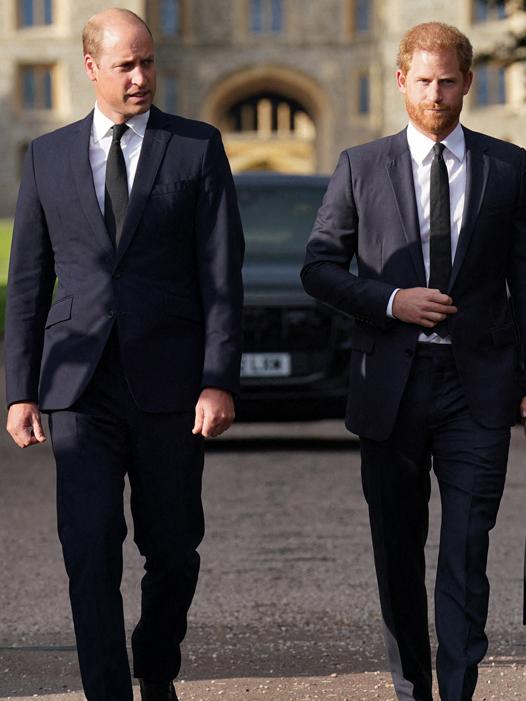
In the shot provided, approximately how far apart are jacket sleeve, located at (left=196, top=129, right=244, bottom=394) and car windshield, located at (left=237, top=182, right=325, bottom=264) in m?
7.17

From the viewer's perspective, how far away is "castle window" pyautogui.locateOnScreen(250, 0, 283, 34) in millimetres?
74562

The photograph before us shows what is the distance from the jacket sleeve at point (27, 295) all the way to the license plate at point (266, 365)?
6.36 meters

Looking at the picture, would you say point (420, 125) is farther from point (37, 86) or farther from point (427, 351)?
point (37, 86)

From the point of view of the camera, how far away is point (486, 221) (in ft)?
15.2

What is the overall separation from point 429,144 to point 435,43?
0.29 meters

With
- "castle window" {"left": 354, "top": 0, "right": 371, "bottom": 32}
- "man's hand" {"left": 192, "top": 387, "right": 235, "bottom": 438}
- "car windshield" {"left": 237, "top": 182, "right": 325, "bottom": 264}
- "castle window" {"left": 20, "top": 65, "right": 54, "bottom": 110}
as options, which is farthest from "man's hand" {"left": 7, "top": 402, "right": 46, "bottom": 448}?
"castle window" {"left": 354, "top": 0, "right": 371, "bottom": 32}

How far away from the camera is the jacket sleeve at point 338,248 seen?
4.71 metres

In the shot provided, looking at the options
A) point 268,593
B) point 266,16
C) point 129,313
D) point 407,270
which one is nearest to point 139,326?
point 129,313

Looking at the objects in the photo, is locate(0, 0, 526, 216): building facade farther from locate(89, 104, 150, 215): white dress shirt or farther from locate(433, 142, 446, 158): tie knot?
locate(89, 104, 150, 215): white dress shirt

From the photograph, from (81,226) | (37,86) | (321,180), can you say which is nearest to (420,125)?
(81,226)

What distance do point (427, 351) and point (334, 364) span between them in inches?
251

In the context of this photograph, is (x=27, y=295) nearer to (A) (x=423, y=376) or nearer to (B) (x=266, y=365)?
(A) (x=423, y=376)

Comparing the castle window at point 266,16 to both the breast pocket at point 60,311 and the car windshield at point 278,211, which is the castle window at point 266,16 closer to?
the car windshield at point 278,211

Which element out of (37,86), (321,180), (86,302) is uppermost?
(86,302)
